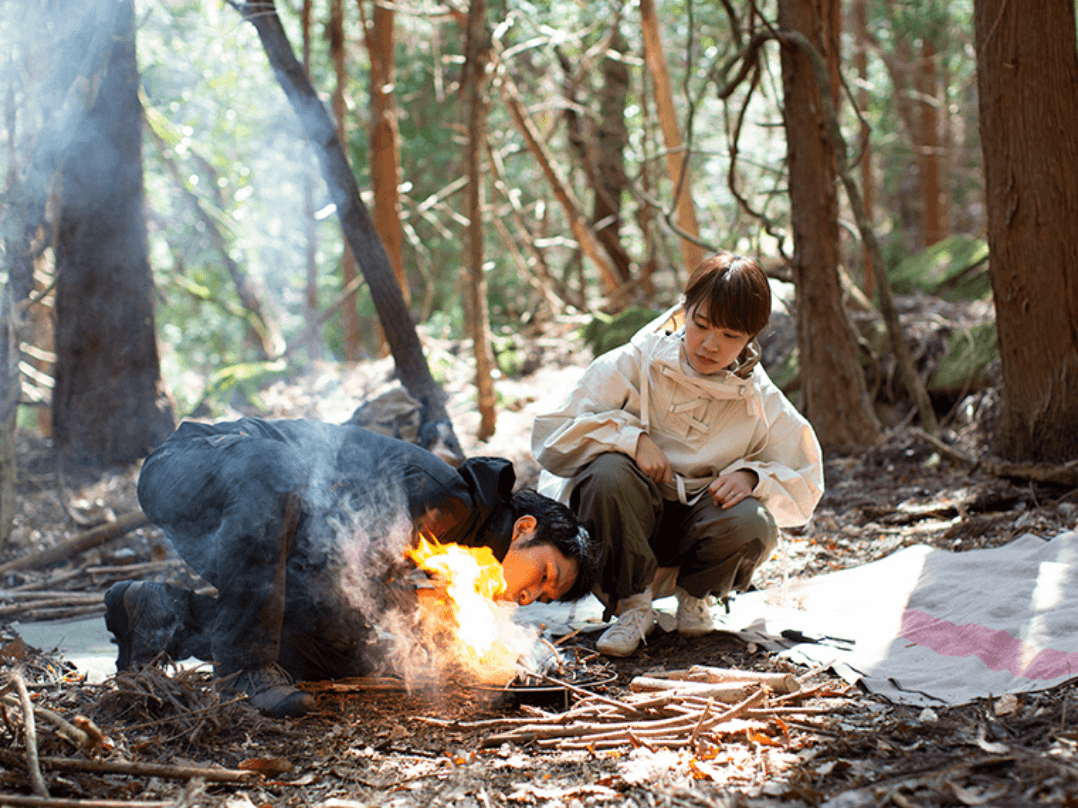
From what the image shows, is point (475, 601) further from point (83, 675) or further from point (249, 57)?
point (249, 57)

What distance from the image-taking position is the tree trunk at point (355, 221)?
519cm

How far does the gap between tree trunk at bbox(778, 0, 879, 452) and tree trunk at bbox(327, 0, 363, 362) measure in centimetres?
402

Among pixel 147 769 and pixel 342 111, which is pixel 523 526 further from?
pixel 342 111

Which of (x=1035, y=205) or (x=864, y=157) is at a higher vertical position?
(x=864, y=157)

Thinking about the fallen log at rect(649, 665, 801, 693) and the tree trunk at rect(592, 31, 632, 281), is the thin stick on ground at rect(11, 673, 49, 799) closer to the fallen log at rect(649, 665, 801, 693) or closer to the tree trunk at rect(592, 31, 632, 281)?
the fallen log at rect(649, 665, 801, 693)

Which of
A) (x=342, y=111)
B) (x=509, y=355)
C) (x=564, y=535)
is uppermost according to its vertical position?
(x=342, y=111)

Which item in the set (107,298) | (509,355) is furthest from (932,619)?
(509,355)

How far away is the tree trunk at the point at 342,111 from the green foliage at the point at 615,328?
8.88 feet

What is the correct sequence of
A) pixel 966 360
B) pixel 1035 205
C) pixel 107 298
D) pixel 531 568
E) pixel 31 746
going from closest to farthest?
pixel 31 746, pixel 531 568, pixel 1035 205, pixel 107 298, pixel 966 360

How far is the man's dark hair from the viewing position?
2.73 metres

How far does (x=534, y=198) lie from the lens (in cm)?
1407

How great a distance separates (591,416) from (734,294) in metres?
0.69

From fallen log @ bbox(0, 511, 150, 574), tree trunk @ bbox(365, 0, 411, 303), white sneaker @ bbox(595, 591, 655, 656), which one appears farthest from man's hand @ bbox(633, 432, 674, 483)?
tree trunk @ bbox(365, 0, 411, 303)

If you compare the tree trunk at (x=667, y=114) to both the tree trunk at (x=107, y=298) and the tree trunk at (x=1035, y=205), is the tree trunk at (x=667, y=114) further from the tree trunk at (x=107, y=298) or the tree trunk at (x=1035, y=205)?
the tree trunk at (x=107, y=298)
